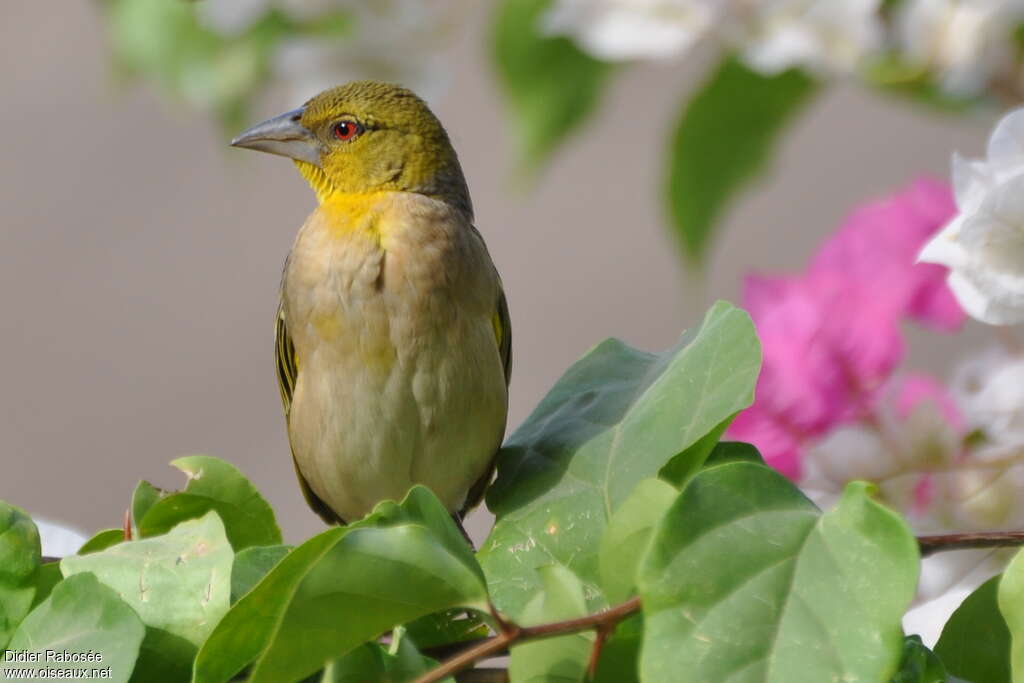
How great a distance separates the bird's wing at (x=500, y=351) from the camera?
135 centimetres

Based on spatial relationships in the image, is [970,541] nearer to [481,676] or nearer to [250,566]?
[481,676]

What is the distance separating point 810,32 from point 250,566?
784 mm

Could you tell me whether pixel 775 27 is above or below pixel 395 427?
above

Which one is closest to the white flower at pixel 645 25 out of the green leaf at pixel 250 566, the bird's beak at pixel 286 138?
the bird's beak at pixel 286 138

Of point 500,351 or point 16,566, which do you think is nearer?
point 16,566

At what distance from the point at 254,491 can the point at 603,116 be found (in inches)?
36.4

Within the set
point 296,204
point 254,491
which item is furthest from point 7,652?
point 296,204

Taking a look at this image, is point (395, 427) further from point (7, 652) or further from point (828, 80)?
point (7, 652)

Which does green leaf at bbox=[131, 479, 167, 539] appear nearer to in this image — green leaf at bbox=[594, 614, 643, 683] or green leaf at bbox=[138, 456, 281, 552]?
green leaf at bbox=[138, 456, 281, 552]

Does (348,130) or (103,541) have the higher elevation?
(348,130)

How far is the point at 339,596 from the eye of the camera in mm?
592

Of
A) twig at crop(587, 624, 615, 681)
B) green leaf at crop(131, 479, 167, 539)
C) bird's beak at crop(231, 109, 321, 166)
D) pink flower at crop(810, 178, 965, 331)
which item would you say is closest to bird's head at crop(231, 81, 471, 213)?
bird's beak at crop(231, 109, 321, 166)

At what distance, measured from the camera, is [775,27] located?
1.31 metres

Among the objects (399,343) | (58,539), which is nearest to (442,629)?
(58,539)
